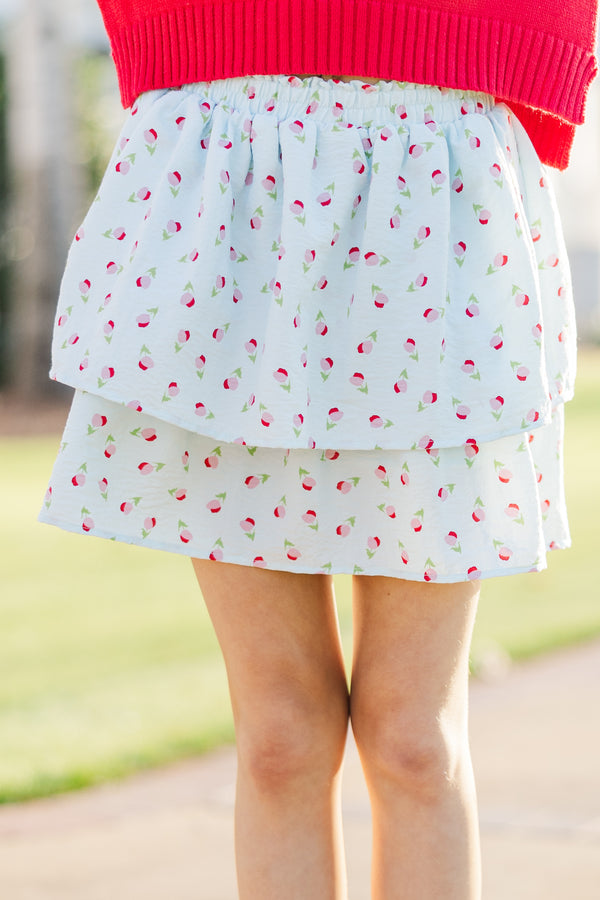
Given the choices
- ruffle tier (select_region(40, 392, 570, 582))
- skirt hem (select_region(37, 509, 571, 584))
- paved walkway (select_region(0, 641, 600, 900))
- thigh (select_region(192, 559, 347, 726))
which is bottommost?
paved walkway (select_region(0, 641, 600, 900))

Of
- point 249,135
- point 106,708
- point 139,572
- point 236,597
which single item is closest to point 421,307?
point 249,135

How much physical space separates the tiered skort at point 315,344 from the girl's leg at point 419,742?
0.07m

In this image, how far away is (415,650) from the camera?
1400 millimetres

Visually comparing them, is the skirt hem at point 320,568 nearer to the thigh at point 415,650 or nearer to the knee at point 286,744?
the thigh at point 415,650

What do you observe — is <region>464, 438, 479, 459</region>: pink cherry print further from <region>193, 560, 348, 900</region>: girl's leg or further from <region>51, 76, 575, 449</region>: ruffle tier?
<region>193, 560, 348, 900</region>: girl's leg

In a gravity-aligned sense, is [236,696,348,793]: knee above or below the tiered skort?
below

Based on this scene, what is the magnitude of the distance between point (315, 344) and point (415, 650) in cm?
37

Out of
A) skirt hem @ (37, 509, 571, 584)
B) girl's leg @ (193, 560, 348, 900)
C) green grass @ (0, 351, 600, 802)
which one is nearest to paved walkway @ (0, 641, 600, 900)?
green grass @ (0, 351, 600, 802)

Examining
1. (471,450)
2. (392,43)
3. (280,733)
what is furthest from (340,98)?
(280,733)

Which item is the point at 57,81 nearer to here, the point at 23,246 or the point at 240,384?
the point at 23,246

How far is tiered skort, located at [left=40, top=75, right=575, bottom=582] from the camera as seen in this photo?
1.36 metres

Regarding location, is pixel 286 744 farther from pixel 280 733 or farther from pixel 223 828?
pixel 223 828

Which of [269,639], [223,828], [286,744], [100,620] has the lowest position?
[100,620]

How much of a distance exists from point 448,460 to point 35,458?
7.87m
